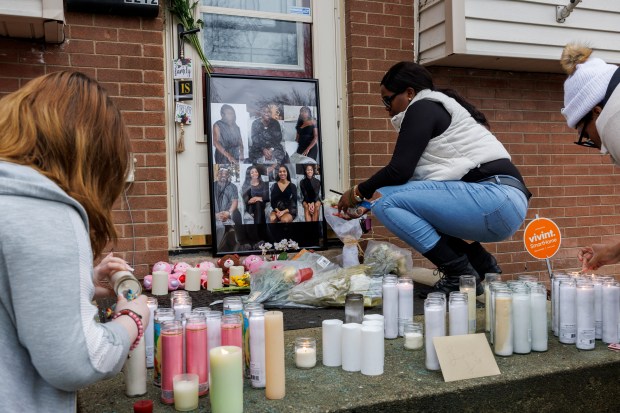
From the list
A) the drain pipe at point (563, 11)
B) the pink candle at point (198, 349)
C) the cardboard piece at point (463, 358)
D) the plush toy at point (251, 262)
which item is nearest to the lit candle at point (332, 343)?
the cardboard piece at point (463, 358)

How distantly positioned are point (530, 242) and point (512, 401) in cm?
200

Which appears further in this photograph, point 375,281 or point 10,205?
point 375,281

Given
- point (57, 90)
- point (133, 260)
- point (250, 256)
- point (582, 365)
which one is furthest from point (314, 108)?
point (57, 90)

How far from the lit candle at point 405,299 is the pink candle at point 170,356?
1067mm

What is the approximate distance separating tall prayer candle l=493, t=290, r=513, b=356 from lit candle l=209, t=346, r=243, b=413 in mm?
1096

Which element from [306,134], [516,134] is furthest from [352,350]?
[516,134]

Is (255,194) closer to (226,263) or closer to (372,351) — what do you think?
(226,263)

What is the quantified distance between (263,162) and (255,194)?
0.83 ft

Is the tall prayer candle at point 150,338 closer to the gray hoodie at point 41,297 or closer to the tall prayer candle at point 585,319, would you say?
the gray hoodie at point 41,297

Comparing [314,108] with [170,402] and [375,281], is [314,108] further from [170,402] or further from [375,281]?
[170,402]

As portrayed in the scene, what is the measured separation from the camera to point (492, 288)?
246 centimetres

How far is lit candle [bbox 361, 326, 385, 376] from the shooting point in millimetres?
2133

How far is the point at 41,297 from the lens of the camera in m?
1.25

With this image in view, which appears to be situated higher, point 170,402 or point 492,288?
point 492,288
